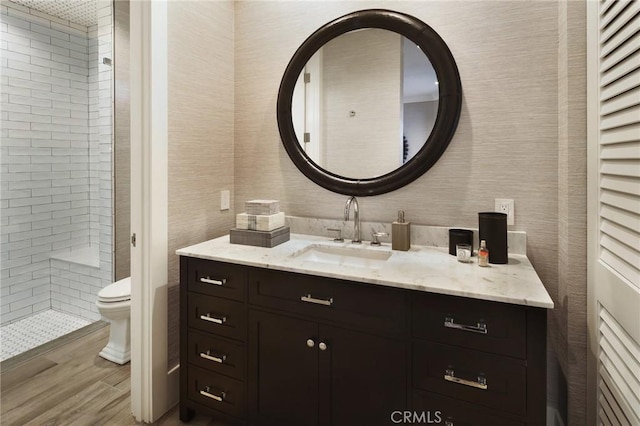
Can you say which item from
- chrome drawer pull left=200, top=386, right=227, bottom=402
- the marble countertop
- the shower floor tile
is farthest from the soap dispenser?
the shower floor tile

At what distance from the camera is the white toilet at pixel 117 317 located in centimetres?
226

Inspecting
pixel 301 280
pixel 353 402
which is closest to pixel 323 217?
pixel 301 280

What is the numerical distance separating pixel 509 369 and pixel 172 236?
1.59 m

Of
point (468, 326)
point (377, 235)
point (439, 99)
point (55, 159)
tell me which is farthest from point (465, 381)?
point (55, 159)

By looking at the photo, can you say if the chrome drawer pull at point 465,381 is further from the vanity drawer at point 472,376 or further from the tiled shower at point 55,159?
the tiled shower at point 55,159

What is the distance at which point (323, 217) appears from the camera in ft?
6.73

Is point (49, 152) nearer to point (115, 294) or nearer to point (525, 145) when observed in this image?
point (115, 294)

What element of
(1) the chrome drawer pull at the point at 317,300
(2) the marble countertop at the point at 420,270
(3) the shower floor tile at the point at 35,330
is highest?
(2) the marble countertop at the point at 420,270

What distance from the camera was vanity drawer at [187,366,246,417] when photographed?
1.59 meters

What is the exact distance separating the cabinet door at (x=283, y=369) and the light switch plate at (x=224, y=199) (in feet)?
2.86

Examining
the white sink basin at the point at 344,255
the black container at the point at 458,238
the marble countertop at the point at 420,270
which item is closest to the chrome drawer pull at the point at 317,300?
the marble countertop at the point at 420,270

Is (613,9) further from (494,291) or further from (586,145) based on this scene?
(494,291)

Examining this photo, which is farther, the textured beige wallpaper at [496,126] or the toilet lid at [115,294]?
the toilet lid at [115,294]

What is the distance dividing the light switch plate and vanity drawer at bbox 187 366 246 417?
933mm
